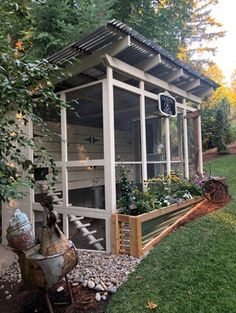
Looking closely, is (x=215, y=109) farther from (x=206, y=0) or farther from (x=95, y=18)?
(x=206, y=0)

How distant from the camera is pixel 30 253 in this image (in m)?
2.49

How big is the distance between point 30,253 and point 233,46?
2271 centimetres

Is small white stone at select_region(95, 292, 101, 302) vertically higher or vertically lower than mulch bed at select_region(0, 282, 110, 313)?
higher

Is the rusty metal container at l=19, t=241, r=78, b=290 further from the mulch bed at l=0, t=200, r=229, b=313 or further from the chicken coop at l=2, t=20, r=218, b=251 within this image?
the chicken coop at l=2, t=20, r=218, b=251

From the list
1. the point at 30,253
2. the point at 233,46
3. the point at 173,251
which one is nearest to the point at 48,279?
the point at 30,253

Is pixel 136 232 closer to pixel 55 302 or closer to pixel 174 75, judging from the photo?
pixel 55 302

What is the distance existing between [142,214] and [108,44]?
7.53ft

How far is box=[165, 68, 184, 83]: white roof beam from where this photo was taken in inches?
197

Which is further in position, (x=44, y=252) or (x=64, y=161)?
(x=64, y=161)

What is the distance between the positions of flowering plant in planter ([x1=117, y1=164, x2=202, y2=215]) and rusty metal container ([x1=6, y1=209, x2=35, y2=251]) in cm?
154

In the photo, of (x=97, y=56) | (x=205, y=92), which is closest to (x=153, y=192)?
(x=97, y=56)

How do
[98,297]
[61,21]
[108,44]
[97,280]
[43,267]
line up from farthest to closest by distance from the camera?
[61,21] < [108,44] < [97,280] < [98,297] < [43,267]

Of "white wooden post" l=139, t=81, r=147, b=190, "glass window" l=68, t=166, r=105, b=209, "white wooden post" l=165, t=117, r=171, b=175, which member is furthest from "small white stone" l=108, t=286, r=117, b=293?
"white wooden post" l=165, t=117, r=171, b=175

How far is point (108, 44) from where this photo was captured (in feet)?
12.1
